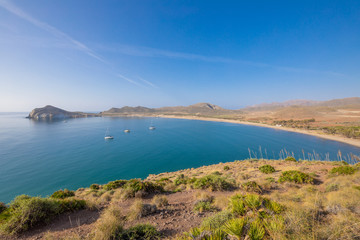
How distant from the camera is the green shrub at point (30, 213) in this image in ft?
16.7

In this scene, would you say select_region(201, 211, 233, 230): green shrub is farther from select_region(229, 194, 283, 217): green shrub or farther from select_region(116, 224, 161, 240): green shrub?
select_region(116, 224, 161, 240): green shrub

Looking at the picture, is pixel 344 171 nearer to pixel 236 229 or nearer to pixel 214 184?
pixel 214 184

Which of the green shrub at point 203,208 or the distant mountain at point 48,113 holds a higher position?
the distant mountain at point 48,113

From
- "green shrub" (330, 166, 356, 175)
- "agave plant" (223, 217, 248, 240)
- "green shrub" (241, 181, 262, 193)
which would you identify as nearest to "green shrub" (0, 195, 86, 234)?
"agave plant" (223, 217, 248, 240)

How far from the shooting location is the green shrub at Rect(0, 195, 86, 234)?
5.10 m

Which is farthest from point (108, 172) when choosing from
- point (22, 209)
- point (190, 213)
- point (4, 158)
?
point (4, 158)

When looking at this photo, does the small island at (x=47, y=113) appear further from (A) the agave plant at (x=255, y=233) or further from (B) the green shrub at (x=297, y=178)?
(B) the green shrub at (x=297, y=178)

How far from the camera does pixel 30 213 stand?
18.1ft

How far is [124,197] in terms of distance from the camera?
8.52 m

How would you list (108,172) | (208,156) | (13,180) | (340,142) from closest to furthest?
(13,180), (108,172), (208,156), (340,142)

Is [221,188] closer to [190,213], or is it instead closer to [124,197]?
[190,213]

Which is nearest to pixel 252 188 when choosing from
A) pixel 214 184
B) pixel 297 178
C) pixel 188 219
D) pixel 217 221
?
pixel 214 184

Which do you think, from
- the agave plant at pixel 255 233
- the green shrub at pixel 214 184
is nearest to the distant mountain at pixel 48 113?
the green shrub at pixel 214 184

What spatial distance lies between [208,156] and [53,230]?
35.7 m
